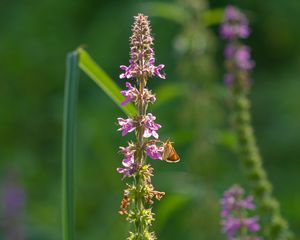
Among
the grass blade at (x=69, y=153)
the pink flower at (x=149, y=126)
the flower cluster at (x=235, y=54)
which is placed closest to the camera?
the pink flower at (x=149, y=126)

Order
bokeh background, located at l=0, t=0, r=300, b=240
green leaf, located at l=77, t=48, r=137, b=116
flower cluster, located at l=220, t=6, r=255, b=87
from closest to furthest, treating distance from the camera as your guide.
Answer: green leaf, located at l=77, t=48, r=137, b=116, flower cluster, located at l=220, t=6, r=255, b=87, bokeh background, located at l=0, t=0, r=300, b=240

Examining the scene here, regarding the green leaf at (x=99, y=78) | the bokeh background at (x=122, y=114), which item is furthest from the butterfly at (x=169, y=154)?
the bokeh background at (x=122, y=114)

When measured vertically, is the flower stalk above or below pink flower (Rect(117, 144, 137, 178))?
above

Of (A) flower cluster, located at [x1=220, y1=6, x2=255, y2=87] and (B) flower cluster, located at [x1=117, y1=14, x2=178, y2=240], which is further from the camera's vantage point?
(A) flower cluster, located at [x1=220, y1=6, x2=255, y2=87]

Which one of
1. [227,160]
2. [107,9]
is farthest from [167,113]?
[107,9]

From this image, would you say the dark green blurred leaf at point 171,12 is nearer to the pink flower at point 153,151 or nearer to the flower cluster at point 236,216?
the flower cluster at point 236,216

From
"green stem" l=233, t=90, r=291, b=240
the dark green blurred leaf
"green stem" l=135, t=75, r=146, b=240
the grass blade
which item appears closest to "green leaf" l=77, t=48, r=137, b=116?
the grass blade

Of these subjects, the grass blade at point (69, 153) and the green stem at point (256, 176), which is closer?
the grass blade at point (69, 153)

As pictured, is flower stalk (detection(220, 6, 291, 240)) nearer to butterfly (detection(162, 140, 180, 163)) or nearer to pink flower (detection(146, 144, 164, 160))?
butterfly (detection(162, 140, 180, 163))
